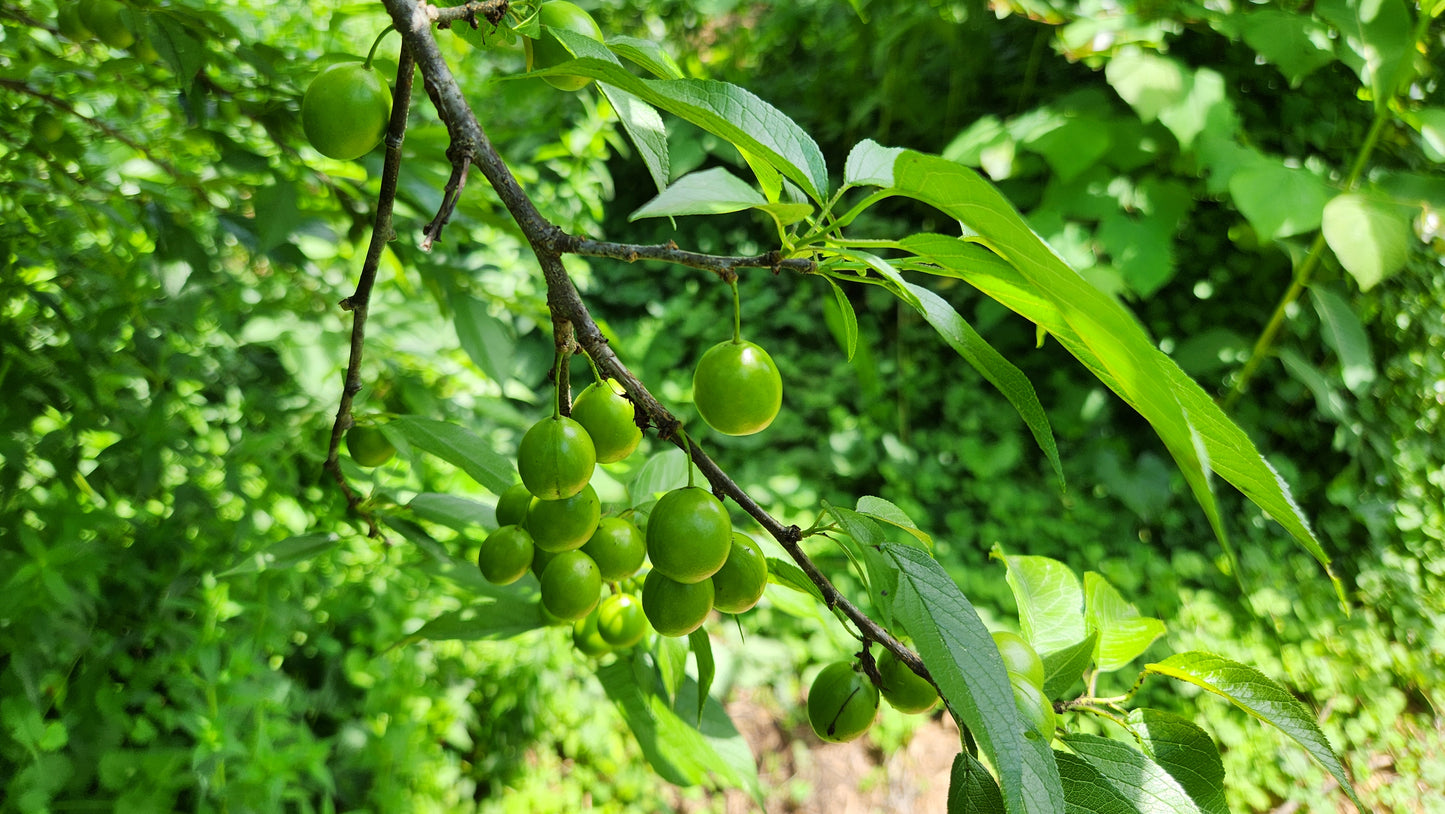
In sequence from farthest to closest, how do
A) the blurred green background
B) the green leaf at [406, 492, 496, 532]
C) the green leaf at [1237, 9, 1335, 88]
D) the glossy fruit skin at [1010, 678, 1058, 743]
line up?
the green leaf at [1237, 9, 1335, 88], the blurred green background, the green leaf at [406, 492, 496, 532], the glossy fruit skin at [1010, 678, 1058, 743]

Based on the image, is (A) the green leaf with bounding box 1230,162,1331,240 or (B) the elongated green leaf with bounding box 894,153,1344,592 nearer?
(B) the elongated green leaf with bounding box 894,153,1344,592

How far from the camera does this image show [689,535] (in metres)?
0.37

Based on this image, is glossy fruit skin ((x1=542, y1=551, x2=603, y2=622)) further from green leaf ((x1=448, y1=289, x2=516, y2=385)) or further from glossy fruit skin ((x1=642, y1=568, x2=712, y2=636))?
green leaf ((x1=448, y1=289, x2=516, y2=385))

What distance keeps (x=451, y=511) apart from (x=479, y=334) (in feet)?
0.79

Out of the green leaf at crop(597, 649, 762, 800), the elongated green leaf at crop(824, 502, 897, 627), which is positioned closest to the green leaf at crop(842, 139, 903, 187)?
the elongated green leaf at crop(824, 502, 897, 627)

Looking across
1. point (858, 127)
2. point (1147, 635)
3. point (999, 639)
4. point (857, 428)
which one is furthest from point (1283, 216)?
point (999, 639)

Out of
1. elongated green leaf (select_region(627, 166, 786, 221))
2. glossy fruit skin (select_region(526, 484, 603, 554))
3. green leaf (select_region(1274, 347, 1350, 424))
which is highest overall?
elongated green leaf (select_region(627, 166, 786, 221))

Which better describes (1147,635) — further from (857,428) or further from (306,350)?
(857,428)

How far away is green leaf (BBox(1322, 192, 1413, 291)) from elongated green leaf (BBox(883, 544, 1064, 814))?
1543mm

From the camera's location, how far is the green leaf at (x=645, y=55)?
0.34m

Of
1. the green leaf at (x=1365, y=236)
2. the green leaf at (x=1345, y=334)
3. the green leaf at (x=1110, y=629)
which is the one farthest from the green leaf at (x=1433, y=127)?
the green leaf at (x=1110, y=629)

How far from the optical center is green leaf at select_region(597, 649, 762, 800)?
0.55 meters

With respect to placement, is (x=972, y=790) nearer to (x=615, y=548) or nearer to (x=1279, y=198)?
(x=615, y=548)

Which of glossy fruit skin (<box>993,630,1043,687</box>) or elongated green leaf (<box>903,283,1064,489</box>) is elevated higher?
elongated green leaf (<box>903,283,1064,489</box>)
